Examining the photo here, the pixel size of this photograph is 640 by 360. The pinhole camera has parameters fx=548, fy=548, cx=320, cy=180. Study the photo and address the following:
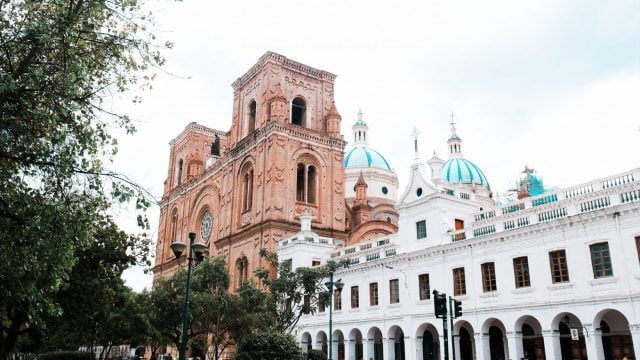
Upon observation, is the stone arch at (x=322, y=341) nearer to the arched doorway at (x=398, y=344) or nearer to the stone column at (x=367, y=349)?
the stone column at (x=367, y=349)

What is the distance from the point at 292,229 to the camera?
41.8m

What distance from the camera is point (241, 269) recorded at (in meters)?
44.4

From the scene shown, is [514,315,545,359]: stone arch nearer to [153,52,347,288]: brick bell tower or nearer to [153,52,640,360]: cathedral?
[153,52,640,360]: cathedral

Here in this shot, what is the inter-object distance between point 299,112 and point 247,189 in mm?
8552

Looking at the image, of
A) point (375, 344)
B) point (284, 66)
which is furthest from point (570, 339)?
point (284, 66)

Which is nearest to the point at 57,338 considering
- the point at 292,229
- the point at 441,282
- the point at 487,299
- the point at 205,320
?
the point at 205,320

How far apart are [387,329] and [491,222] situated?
8534 millimetres

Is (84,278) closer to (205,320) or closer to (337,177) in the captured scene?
(205,320)

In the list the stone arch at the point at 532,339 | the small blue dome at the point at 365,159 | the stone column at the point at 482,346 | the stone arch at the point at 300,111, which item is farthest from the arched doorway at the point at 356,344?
the small blue dome at the point at 365,159

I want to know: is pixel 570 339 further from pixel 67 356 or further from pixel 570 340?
pixel 67 356

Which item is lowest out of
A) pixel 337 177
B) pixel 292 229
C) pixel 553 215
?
pixel 553 215

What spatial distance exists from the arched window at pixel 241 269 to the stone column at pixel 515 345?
2376 cm

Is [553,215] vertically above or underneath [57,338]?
above

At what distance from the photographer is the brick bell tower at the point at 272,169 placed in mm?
42750
